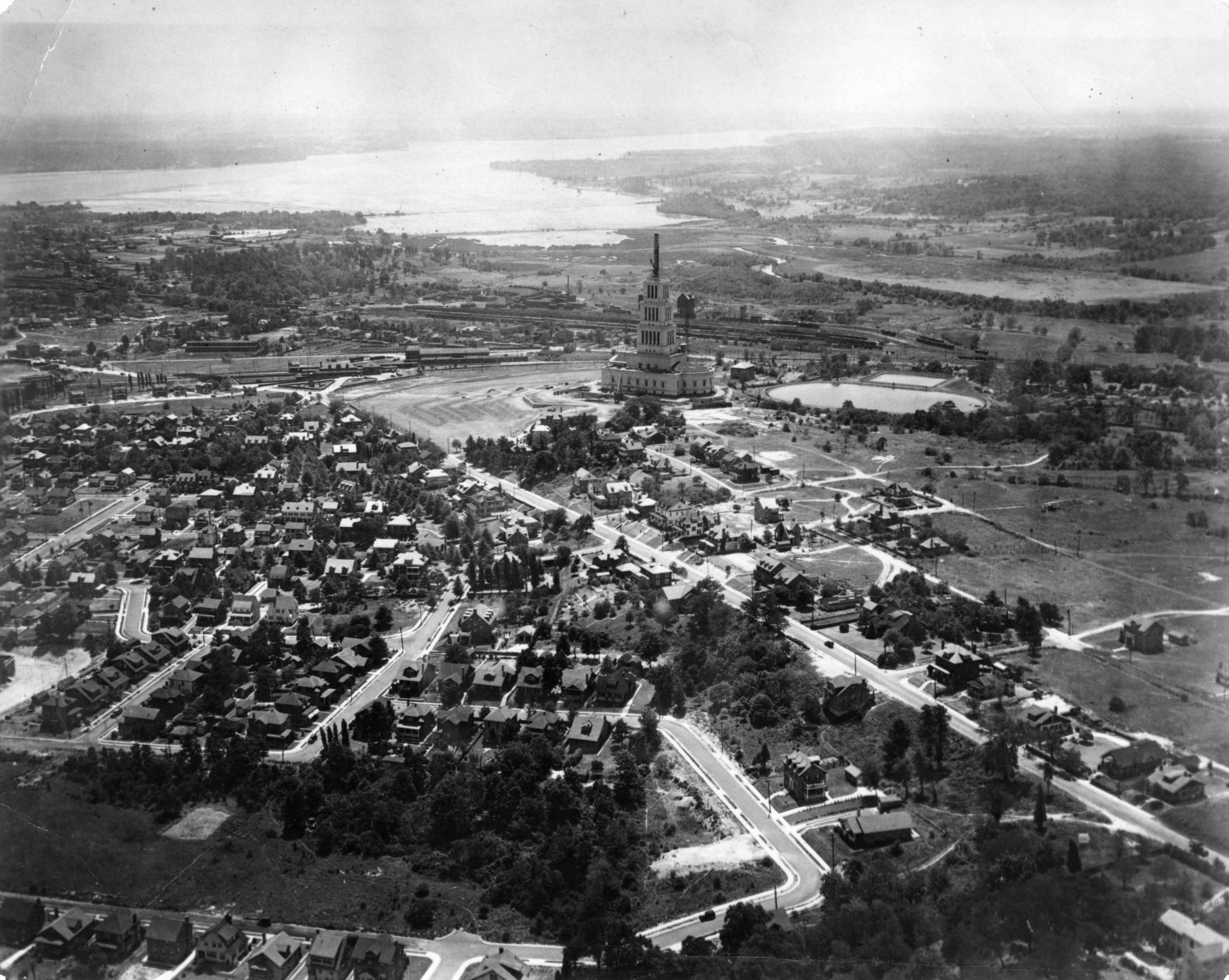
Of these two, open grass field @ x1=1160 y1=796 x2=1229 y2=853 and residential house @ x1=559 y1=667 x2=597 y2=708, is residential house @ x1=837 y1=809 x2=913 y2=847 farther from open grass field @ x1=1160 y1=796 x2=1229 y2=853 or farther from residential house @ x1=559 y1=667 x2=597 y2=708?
residential house @ x1=559 y1=667 x2=597 y2=708

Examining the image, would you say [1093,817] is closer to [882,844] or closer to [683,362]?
[882,844]

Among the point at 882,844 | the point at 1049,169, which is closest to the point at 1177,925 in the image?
the point at 882,844

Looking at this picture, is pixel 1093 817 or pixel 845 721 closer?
pixel 1093 817

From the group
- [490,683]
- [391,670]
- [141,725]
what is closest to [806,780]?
[490,683]

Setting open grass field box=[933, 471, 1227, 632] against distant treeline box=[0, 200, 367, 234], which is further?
distant treeline box=[0, 200, 367, 234]

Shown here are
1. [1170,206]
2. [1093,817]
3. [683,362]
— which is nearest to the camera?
[1093,817]

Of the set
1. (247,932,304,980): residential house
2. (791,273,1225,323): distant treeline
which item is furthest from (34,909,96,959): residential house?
(791,273,1225,323): distant treeline

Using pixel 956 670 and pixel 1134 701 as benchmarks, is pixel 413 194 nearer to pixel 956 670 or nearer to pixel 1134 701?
pixel 956 670
